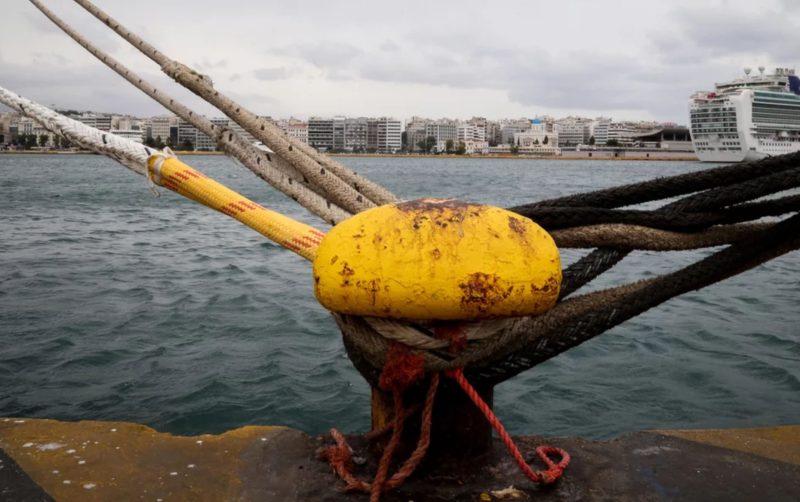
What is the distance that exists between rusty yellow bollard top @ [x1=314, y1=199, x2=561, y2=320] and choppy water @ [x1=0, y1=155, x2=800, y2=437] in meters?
2.76

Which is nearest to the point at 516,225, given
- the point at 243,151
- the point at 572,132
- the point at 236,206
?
the point at 236,206

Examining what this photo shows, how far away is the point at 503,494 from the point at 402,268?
0.70 m

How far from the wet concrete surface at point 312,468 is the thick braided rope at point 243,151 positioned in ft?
2.86

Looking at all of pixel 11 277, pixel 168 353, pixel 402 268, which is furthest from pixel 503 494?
pixel 11 277

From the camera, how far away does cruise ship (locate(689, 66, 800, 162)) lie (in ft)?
246

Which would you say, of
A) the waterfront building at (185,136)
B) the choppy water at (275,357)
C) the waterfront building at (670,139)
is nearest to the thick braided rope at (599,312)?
the choppy water at (275,357)

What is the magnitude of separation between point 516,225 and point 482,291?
204mm

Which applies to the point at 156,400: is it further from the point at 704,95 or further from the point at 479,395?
the point at 704,95

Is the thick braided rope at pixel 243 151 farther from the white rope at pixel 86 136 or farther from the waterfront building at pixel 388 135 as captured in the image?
the waterfront building at pixel 388 135

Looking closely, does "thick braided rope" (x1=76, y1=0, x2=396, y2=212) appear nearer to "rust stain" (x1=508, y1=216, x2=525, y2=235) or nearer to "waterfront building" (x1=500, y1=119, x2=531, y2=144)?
"rust stain" (x1=508, y1=216, x2=525, y2=235)

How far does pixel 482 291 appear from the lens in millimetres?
1642

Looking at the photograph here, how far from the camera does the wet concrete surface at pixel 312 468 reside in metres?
1.92

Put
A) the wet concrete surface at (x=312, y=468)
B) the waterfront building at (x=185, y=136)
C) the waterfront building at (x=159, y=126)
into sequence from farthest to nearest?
1. the waterfront building at (x=159, y=126)
2. the waterfront building at (x=185, y=136)
3. the wet concrete surface at (x=312, y=468)

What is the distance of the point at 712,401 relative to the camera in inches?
186
